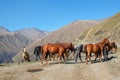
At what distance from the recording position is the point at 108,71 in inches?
1188

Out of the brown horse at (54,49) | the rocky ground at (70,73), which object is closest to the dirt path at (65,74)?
the rocky ground at (70,73)

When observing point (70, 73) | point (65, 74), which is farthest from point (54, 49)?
point (65, 74)

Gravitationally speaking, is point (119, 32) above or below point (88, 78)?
above

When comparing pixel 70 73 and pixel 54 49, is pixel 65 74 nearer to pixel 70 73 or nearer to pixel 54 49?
pixel 70 73

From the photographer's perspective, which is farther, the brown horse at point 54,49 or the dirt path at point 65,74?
the brown horse at point 54,49

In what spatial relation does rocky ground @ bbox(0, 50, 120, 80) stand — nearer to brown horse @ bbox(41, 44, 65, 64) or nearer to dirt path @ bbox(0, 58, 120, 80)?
dirt path @ bbox(0, 58, 120, 80)

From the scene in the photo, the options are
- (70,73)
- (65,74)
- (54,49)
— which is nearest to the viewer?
(65,74)

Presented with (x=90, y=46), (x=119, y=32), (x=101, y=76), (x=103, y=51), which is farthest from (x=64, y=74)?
(x=119, y=32)

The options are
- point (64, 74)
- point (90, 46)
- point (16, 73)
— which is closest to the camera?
point (64, 74)

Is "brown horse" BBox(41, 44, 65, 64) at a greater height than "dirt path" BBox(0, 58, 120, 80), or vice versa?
"brown horse" BBox(41, 44, 65, 64)

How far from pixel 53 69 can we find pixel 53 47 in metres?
6.52

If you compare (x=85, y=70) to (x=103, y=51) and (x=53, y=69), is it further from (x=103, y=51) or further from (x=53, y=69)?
(x=103, y=51)

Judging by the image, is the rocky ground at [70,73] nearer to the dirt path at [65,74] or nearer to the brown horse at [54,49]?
the dirt path at [65,74]

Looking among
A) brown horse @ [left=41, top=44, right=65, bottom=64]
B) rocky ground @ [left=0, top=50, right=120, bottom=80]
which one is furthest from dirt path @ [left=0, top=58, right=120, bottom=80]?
brown horse @ [left=41, top=44, right=65, bottom=64]
